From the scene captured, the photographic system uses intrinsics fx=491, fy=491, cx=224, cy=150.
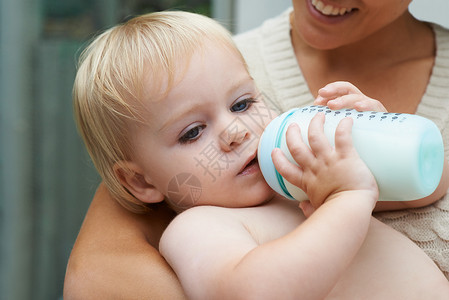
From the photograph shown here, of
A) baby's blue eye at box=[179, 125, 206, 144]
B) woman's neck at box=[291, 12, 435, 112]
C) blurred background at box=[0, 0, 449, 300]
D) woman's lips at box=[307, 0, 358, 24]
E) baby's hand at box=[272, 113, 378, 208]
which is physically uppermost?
woman's lips at box=[307, 0, 358, 24]

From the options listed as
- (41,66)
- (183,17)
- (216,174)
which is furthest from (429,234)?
(41,66)

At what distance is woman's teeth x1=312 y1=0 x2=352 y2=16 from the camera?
98 cm

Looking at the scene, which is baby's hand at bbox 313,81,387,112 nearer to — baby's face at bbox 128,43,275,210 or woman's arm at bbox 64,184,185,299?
baby's face at bbox 128,43,275,210

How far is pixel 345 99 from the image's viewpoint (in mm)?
734

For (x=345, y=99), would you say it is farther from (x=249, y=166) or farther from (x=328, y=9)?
(x=328, y=9)

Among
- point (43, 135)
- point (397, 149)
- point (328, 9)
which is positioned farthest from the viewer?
point (43, 135)

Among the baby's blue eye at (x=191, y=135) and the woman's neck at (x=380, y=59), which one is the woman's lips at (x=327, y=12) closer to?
the woman's neck at (x=380, y=59)

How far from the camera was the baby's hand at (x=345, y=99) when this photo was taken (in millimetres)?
729

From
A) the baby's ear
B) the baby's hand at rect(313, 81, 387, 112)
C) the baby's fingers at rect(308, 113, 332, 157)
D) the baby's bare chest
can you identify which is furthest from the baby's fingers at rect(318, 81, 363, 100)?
the baby's ear

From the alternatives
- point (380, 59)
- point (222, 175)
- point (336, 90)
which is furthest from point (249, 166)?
point (380, 59)

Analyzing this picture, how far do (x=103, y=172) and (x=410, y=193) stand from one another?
56 centimetres

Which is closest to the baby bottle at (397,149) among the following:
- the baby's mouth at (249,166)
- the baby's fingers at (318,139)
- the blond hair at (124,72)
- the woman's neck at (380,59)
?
the baby's fingers at (318,139)

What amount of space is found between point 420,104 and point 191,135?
1.64 ft

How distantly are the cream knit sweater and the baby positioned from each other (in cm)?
8
